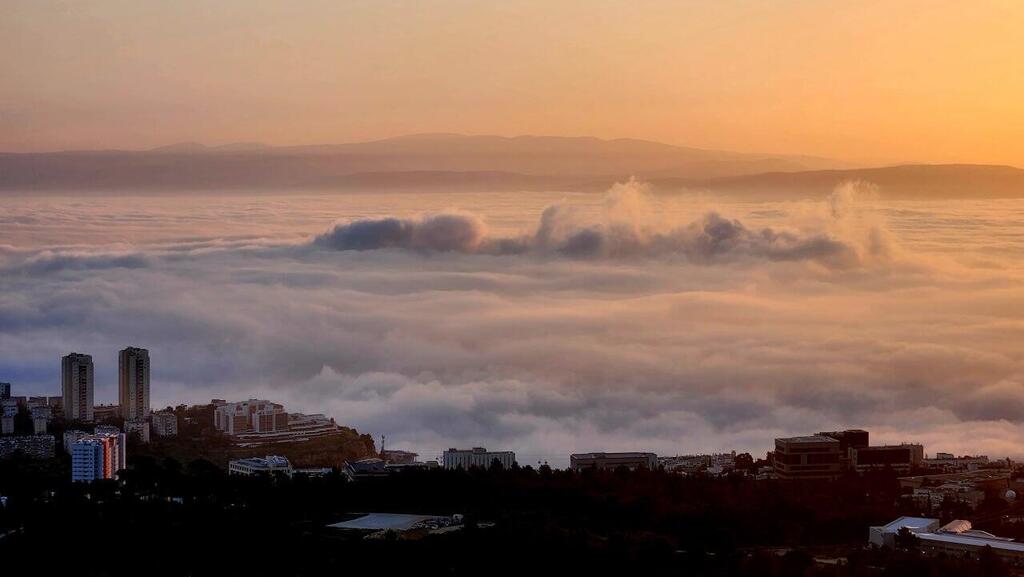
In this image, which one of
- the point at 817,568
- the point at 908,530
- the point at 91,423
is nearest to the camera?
the point at 817,568

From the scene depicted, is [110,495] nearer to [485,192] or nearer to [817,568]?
[817,568]

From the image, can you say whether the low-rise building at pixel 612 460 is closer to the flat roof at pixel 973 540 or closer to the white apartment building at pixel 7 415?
the flat roof at pixel 973 540

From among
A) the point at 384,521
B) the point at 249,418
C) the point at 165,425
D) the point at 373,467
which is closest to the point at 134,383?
the point at 165,425

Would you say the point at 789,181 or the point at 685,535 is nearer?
the point at 685,535

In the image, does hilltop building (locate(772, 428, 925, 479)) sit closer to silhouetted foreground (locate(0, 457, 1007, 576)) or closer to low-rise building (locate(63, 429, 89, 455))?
silhouetted foreground (locate(0, 457, 1007, 576))

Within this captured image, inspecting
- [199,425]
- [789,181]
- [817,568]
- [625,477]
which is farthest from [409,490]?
[789,181]

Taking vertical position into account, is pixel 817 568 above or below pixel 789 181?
below

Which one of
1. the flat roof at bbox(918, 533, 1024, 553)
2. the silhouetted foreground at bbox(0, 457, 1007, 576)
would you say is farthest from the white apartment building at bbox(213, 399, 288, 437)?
the flat roof at bbox(918, 533, 1024, 553)
